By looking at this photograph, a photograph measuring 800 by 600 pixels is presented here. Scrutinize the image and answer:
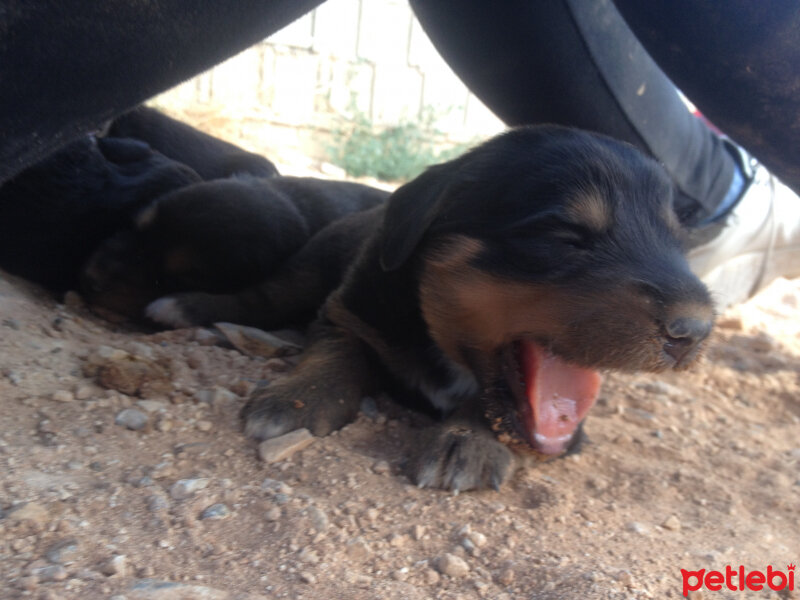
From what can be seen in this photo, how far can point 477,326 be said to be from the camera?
8.46 feet

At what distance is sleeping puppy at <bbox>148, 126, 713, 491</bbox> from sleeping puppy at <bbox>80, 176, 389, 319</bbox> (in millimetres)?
1077

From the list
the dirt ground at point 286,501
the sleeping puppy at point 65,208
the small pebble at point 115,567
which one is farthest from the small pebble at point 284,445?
the sleeping puppy at point 65,208

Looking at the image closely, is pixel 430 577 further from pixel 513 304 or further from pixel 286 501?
pixel 513 304

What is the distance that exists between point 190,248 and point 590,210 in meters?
2.11

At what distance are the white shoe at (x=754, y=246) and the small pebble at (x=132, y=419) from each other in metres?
3.64

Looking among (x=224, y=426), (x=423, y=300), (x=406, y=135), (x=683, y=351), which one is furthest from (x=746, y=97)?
(x=406, y=135)

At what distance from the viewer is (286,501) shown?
2.04 m

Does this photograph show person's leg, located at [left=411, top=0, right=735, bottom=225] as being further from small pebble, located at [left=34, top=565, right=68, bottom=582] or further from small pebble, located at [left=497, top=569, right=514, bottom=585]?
small pebble, located at [left=34, top=565, right=68, bottom=582]

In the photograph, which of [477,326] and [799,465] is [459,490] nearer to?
[477,326]

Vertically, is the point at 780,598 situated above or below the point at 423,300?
below

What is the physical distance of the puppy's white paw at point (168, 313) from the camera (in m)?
3.53

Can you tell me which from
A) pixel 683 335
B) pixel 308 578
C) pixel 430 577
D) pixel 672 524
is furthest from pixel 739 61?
pixel 308 578

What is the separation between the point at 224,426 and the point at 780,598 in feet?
5.38

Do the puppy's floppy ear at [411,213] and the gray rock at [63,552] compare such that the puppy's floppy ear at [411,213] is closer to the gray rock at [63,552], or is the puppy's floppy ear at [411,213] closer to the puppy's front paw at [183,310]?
the puppy's front paw at [183,310]
